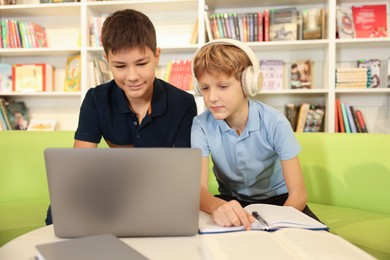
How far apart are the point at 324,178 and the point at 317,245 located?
1.06m

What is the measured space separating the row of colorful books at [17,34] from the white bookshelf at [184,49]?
7 centimetres

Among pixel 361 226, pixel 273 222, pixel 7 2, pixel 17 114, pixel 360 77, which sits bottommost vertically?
pixel 361 226

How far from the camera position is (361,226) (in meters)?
1.45

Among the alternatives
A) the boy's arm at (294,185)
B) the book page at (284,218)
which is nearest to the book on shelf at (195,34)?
the boy's arm at (294,185)

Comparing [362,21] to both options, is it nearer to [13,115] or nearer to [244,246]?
[244,246]

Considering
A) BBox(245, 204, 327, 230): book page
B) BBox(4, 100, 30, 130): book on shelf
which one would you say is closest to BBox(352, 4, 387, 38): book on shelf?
BBox(245, 204, 327, 230): book page

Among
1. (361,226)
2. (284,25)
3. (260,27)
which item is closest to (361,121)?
(284,25)

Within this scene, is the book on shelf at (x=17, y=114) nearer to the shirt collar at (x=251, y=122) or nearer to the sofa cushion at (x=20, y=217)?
the sofa cushion at (x=20, y=217)

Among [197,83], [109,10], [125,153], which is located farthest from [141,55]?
[109,10]

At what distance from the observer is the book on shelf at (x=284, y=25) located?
299 centimetres

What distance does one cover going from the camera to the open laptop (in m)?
0.78

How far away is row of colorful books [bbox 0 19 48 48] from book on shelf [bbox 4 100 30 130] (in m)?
0.48

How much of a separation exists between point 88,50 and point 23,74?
0.65 meters

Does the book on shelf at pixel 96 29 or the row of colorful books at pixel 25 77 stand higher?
the book on shelf at pixel 96 29
